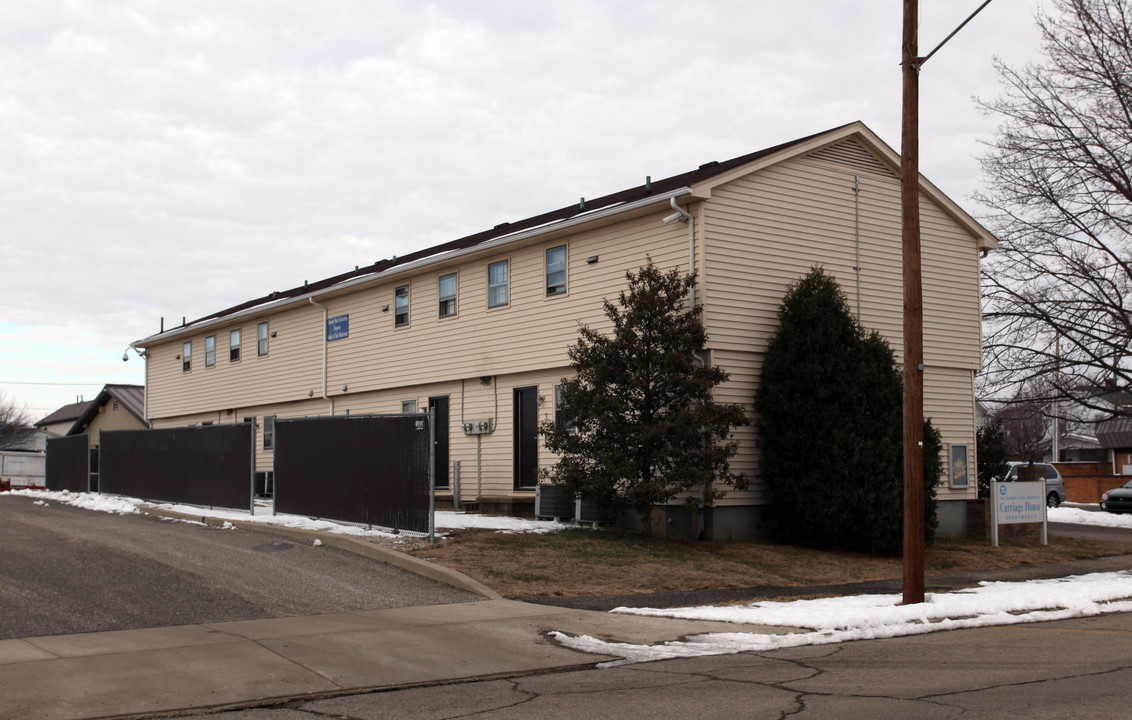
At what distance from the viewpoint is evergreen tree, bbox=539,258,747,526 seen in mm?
16266

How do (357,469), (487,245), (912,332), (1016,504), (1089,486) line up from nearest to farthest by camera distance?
1. (912,332)
2. (357,469)
3. (1016,504)
4. (487,245)
5. (1089,486)

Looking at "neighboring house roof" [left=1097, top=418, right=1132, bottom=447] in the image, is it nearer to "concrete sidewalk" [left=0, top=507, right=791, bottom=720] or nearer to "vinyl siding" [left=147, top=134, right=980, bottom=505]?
"vinyl siding" [left=147, top=134, right=980, bottom=505]

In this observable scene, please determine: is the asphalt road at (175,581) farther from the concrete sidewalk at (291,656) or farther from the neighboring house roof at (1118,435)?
the neighboring house roof at (1118,435)

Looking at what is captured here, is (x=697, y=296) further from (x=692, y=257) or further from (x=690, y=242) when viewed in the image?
(x=690, y=242)

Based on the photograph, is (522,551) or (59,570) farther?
(522,551)

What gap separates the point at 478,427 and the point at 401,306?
14.8 ft

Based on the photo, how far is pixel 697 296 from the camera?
18.0 metres

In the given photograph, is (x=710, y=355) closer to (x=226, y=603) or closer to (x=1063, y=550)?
(x=1063, y=550)

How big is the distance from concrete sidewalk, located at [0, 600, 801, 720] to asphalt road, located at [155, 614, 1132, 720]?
41 centimetres

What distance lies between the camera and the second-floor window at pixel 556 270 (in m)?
20.8

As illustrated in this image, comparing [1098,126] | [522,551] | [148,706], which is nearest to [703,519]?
[522,551]

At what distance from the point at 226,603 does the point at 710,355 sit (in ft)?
32.2

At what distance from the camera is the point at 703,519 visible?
17922mm

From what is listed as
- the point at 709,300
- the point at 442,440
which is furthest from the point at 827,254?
the point at 442,440
